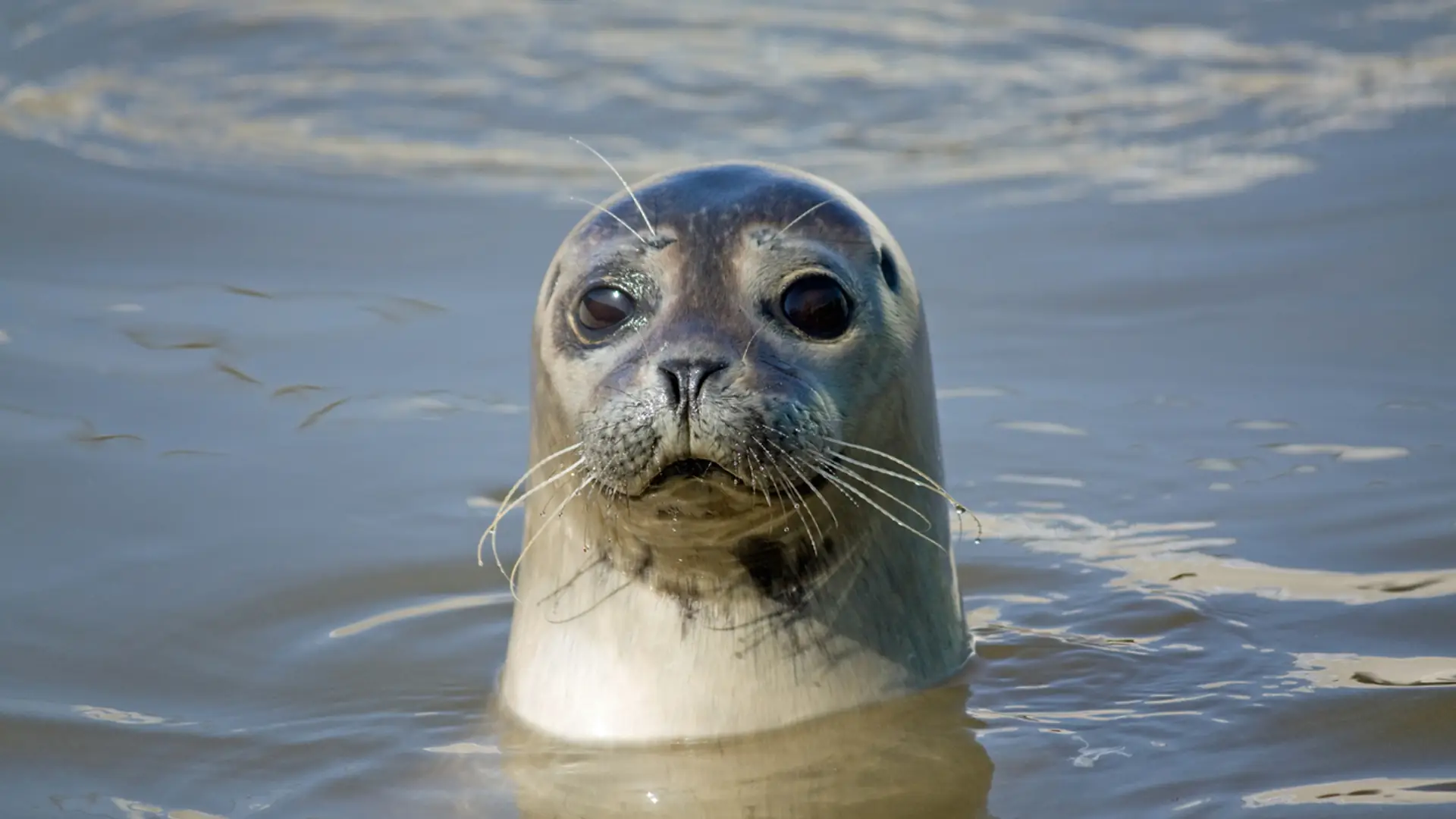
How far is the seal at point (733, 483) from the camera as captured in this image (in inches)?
157

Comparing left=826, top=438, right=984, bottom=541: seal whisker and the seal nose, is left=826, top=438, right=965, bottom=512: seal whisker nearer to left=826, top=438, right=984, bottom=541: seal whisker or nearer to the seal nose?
left=826, top=438, right=984, bottom=541: seal whisker

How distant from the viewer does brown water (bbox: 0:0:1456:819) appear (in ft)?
14.3

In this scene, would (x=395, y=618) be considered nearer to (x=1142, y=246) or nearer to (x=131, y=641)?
(x=131, y=641)

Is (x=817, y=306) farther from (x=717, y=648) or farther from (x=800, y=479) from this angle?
(x=717, y=648)

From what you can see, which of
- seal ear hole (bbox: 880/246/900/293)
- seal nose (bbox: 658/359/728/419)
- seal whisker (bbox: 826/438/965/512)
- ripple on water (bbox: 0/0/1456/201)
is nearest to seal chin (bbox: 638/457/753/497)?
seal nose (bbox: 658/359/728/419)

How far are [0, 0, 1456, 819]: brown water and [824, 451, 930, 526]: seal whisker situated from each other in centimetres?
43

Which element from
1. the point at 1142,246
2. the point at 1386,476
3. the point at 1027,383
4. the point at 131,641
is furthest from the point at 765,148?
the point at 131,641

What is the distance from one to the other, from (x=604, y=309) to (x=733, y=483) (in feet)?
1.67

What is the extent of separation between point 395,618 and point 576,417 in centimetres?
149

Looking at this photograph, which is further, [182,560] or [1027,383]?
[1027,383]

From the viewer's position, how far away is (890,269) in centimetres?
444

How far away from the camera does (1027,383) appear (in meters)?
7.25

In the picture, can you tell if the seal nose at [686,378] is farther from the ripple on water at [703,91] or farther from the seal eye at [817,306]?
the ripple on water at [703,91]

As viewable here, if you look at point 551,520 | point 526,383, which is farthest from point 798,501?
point 526,383
